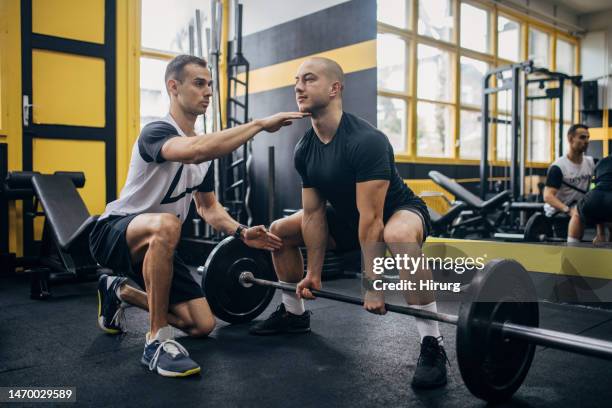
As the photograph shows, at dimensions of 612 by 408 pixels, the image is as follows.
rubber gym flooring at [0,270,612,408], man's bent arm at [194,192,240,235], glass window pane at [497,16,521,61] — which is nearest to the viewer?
rubber gym flooring at [0,270,612,408]

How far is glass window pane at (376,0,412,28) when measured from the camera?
6.07 m

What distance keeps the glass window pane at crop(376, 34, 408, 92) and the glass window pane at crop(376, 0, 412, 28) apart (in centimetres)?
17

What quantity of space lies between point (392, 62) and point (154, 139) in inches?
193

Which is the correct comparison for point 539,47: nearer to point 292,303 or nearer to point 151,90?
point 151,90

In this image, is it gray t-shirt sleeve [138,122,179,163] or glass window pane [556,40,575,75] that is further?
glass window pane [556,40,575,75]

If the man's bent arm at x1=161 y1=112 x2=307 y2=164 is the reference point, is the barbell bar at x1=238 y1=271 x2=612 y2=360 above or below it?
below

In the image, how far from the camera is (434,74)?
6902 mm

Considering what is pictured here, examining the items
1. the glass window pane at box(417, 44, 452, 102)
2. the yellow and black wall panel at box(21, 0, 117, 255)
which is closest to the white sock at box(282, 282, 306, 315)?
the yellow and black wall panel at box(21, 0, 117, 255)

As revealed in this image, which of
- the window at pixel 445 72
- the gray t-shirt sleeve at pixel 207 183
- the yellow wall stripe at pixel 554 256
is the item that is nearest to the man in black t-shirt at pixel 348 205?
the gray t-shirt sleeve at pixel 207 183

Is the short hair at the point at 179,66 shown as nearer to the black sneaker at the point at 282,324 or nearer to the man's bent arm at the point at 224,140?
the man's bent arm at the point at 224,140

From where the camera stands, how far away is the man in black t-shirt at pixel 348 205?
1787 millimetres

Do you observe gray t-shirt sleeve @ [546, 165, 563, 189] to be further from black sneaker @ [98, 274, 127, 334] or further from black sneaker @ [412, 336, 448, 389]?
black sneaker @ [98, 274, 127, 334]

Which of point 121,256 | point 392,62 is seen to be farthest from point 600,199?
point 392,62

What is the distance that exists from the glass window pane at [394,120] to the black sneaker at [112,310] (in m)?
4.41
